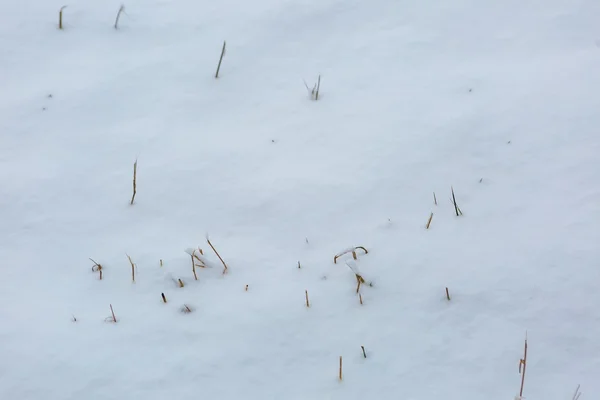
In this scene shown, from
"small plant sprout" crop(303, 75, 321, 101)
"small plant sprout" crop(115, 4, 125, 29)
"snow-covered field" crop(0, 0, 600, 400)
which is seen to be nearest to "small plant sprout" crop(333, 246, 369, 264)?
"snow-covered field" crop(0, 0, 600, 400)

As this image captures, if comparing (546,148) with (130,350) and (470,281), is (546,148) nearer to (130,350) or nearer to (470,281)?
(470,281)

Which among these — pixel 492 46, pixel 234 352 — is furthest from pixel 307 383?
pixel 492 46

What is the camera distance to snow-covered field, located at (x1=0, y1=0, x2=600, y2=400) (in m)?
1.73

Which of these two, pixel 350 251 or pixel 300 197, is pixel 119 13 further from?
pixel 350 251

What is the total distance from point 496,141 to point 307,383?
128 centimetres

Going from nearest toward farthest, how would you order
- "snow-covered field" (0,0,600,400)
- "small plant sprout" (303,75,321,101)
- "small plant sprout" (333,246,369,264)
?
"snow-covered field" (0,0,600,400) → "small plant sprout" (333,246,369,264) → "small plant sprout" (303,75,321,101)

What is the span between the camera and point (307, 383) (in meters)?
1.68

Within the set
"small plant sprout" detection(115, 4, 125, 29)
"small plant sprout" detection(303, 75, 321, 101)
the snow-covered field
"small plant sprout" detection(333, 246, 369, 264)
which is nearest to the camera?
the snow-covered field

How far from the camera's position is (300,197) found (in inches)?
87.7

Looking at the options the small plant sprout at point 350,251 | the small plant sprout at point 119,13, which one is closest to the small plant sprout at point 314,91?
the small plant sprout at point 350,251

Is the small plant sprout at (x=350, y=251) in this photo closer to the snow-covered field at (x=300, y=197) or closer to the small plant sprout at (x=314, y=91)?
the snow-covered field at (x=300, y=197)

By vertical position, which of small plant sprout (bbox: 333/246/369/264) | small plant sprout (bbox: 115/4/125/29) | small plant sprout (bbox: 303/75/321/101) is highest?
small plant sprout (bbox: 115/4/125/29)

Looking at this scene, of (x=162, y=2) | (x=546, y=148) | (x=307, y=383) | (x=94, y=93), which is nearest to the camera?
(x=307, y=383)

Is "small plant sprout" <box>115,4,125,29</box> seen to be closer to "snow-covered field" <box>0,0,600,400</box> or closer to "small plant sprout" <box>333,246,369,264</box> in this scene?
"snow-covered field" <box>0,0,600,400</box>
